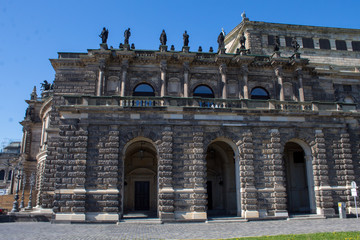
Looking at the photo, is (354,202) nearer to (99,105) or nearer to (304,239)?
(304,239)

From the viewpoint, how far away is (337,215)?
74.4ft

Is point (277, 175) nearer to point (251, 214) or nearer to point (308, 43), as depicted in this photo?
point (251, 214)

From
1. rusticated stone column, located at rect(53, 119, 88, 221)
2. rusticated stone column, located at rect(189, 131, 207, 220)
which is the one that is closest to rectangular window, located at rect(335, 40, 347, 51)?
rusticated stone column, located at rect(189, 131, 207, 220)

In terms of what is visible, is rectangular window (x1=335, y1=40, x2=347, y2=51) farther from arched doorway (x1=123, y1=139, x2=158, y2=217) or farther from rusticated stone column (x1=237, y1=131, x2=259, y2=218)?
arched doorway (x1=123, y1=139, x2=158, y2=217)

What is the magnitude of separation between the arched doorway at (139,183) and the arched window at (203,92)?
6.68m

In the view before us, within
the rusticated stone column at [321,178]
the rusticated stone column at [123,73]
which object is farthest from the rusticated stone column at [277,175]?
the rusticated stone column at [123,73]

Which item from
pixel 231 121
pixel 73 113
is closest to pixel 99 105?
pixel 73 113

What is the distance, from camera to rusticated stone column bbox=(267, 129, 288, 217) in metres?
22.0

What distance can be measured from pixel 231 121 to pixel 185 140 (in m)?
3.80

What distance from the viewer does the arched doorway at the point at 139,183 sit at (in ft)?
90.7

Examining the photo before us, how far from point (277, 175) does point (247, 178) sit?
231 centimetres

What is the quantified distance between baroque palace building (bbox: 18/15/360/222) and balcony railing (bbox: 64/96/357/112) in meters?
0.08

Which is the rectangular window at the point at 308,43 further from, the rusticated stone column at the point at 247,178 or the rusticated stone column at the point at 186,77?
the rusticated stone column at the point at 247,178

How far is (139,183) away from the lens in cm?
2819
